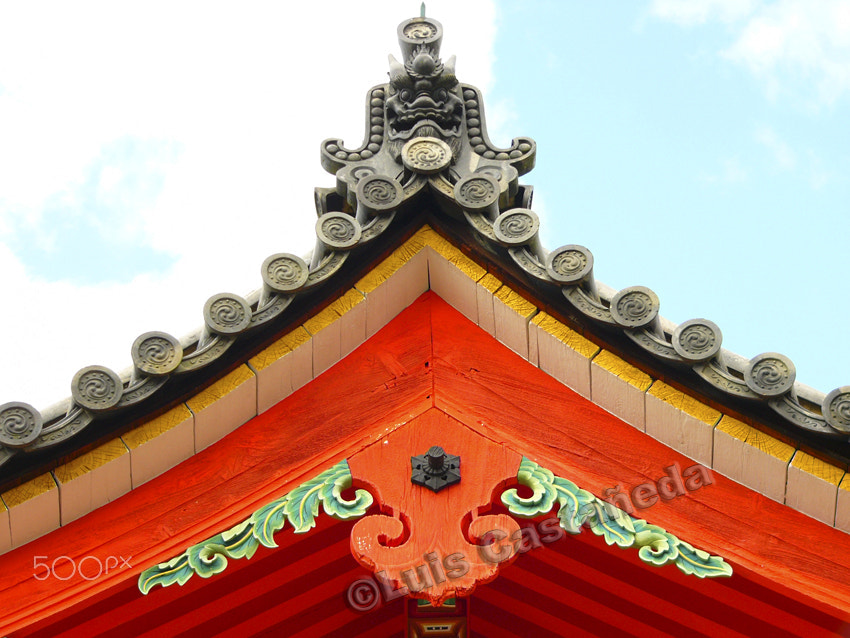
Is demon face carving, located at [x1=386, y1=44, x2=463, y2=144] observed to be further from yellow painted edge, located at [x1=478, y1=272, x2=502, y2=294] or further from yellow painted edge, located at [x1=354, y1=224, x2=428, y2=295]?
yellow painted edge, located at [x1=478, y1=272, x2=502, y2=294]

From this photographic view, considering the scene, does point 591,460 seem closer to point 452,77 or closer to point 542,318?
point 542,318

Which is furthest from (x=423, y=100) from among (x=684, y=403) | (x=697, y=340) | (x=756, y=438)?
(x=756, y=438)

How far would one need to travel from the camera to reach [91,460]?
4.03 m

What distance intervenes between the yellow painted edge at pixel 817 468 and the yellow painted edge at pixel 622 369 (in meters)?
0.60

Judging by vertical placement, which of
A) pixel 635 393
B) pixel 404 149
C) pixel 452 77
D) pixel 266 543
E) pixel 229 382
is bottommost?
pixel 266 543

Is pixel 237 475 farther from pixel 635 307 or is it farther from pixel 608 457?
pixel 635 307

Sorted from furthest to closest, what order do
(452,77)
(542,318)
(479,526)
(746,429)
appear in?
1. (452,77)
2. (542,318)
3. (746,429)
4. (479,526)

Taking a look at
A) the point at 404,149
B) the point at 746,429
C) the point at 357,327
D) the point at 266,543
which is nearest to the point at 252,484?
the point at 266,543

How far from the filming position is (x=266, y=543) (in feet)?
12.4

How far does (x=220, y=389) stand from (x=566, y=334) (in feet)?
4.46

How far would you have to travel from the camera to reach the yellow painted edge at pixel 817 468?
3.92 m

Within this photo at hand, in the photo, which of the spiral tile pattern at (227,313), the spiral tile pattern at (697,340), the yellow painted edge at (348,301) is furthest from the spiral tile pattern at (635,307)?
the spiral tile pattern at (227,313)

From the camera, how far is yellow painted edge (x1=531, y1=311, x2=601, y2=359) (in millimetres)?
4219

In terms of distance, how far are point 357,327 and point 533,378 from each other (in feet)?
2.45
